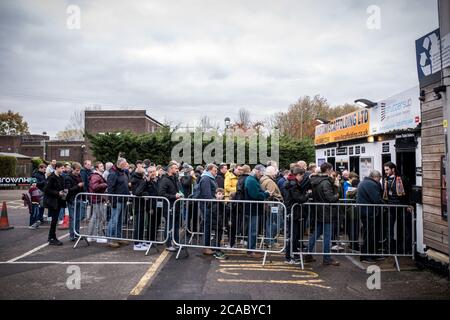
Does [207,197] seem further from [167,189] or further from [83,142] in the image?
[83,142]

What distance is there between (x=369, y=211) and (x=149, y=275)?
446cm

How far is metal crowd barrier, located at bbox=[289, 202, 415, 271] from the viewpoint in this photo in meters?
6.68

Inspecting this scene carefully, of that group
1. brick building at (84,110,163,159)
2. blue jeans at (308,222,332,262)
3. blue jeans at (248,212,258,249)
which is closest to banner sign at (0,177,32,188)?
brick building at (84,110,163,159)

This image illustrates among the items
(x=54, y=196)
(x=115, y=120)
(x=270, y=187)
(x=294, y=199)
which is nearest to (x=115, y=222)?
(x=54, y=196)

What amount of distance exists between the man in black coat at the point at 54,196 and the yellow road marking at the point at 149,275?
9.00 feet

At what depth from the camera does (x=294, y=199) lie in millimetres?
6707

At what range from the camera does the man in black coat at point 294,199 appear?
6.71m

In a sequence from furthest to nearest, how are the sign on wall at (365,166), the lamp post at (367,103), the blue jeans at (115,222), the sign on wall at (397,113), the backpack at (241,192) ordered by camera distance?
the lamp post at (367,103) < the sign on wall at (365,166) < the sign on wall at (397,113) < the blue jeans at (115,222) < the backpack at (241,192)

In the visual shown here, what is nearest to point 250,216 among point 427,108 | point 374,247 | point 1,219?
point 374,247

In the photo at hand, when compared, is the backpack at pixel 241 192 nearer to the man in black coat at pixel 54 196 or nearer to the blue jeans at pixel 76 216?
the blue jeans at pixel 76 216

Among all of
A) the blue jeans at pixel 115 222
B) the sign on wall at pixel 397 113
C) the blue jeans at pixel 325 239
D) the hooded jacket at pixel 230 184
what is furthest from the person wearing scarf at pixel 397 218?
the blue jeans at pixel 115 222
